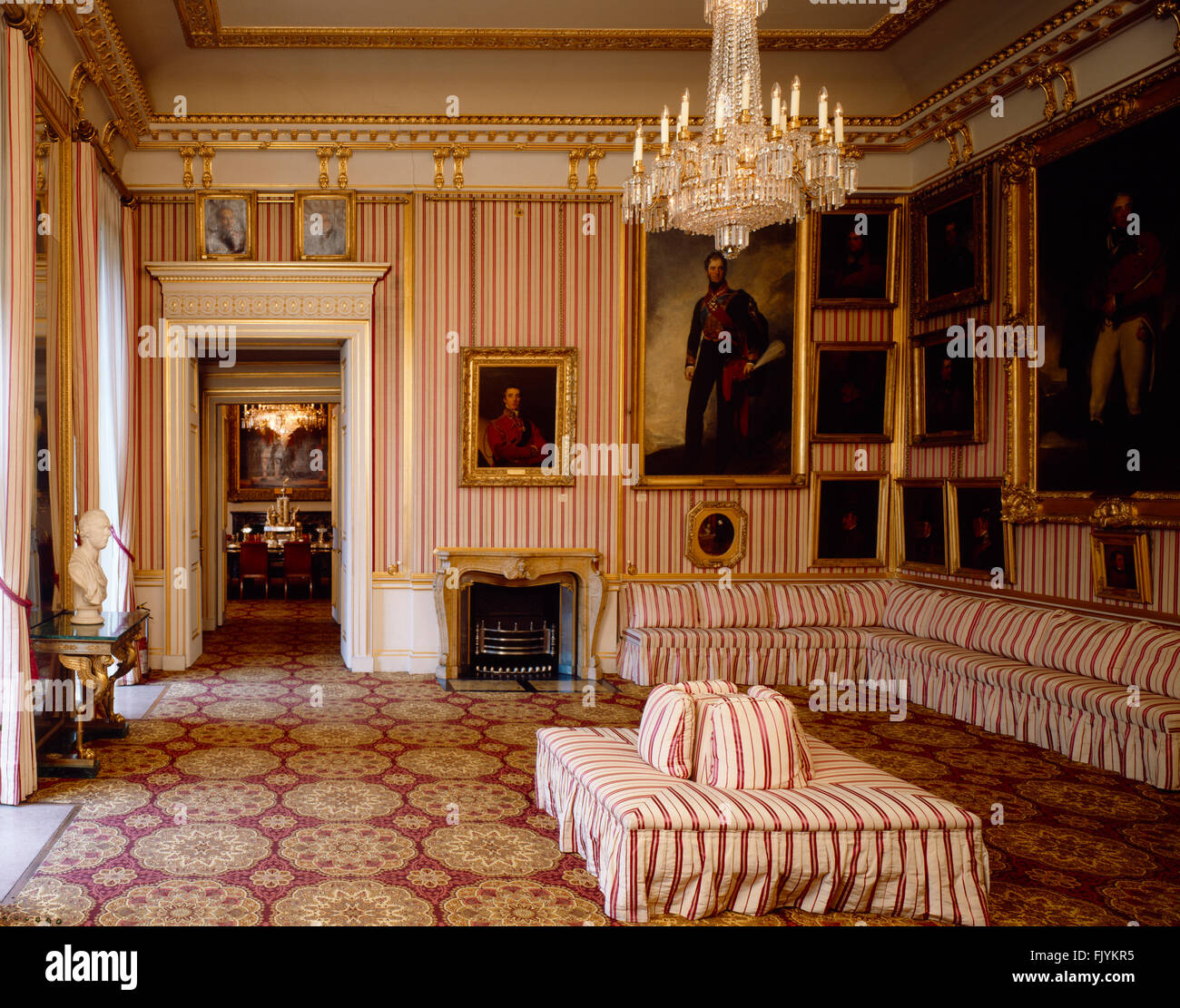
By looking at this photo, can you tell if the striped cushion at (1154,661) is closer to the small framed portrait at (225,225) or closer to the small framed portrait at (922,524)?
the small framed portrait at (922,524)

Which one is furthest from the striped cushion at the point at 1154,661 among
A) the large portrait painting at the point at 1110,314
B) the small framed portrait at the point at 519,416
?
the small framed portrait at the point at 519,416

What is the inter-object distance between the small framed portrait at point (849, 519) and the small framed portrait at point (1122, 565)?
240 centimetres

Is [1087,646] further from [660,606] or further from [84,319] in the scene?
[84,319]

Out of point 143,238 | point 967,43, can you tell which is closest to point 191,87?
point 143,238

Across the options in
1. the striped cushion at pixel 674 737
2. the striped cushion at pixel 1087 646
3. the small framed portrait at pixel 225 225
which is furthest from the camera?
the small framed portrait at pixel 225 225

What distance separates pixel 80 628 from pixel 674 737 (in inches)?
147

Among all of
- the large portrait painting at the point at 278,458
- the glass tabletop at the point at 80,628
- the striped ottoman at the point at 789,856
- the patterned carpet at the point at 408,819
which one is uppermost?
the large portrait painting at the point at 278,458

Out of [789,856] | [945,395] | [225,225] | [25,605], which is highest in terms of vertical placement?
[225,225]

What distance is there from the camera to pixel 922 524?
7.89 meters

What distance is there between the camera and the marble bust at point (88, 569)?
5.17 m

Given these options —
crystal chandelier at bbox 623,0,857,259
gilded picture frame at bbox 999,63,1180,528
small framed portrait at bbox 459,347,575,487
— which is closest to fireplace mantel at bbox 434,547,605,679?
small framed portrait at bbox 459,347,575,487

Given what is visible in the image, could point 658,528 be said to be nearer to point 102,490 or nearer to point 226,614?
point 102,490

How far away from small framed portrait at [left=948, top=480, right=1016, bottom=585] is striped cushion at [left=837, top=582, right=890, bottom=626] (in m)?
0.79

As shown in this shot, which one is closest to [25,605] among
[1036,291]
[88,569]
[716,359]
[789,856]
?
[88,569]
